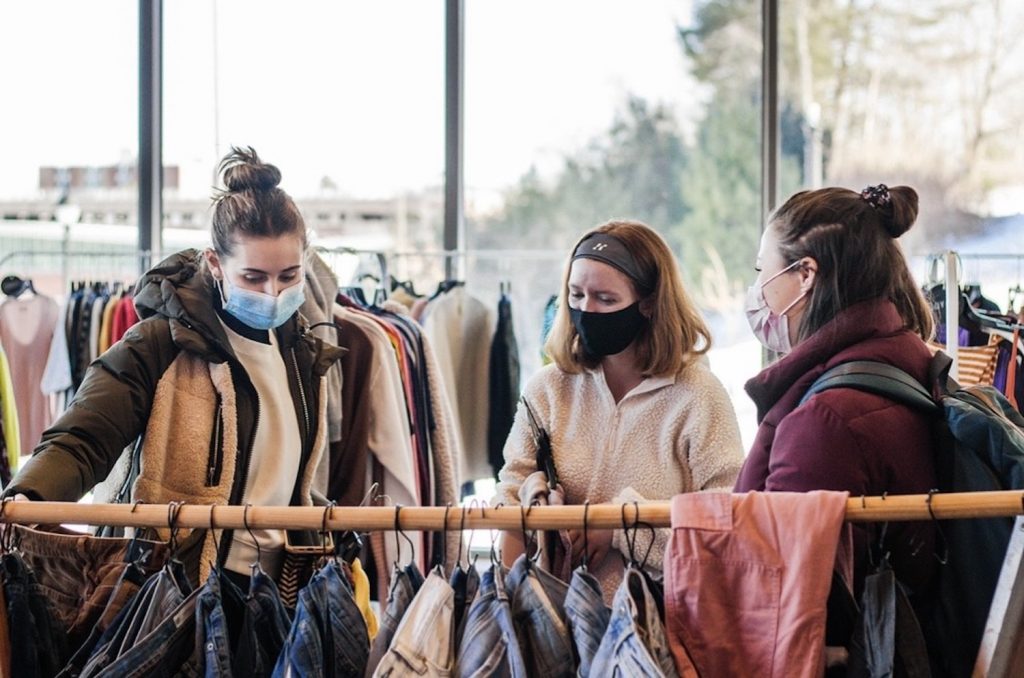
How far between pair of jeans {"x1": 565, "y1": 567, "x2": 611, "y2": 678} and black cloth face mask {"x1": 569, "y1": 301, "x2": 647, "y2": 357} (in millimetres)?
807

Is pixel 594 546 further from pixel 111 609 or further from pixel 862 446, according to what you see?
pixel 111 609

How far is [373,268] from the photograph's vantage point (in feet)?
15.1

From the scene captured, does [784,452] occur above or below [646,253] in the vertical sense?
below

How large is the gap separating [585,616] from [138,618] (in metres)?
0.57

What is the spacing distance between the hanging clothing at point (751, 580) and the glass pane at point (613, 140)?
122 inches

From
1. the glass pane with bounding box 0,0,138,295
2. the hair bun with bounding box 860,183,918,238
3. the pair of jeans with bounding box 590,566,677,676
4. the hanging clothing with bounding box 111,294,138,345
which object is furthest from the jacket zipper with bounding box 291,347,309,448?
the glass pane with bounding box 0,0,138,295

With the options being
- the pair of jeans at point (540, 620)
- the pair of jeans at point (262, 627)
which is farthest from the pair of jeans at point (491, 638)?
the pair of jeans at point (262, 627)

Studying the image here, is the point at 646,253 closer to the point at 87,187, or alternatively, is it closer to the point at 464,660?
the point at 464,660

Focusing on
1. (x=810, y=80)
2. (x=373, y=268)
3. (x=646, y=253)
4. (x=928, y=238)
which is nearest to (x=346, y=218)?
(x=373, y=268)

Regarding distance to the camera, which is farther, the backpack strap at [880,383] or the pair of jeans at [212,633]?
the backpack strap at [880,383]

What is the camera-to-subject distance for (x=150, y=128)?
15.9ft

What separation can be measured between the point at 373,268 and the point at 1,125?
1.83 metres

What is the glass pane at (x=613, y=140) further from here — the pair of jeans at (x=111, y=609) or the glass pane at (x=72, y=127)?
the pair of jeans at (x=111, y=609)

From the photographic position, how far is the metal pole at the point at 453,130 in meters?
4.66
